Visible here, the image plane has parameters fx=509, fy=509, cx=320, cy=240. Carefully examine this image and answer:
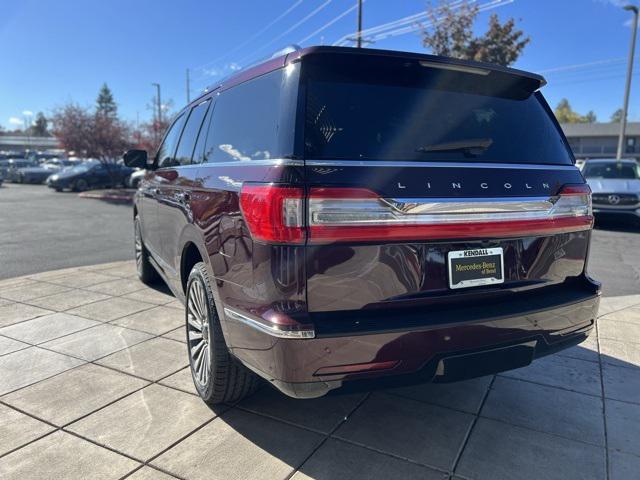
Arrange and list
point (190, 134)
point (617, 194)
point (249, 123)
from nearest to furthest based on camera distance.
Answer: point (249, 123), point (190, 134), point (617, 194)

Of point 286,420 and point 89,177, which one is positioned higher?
point 89,177

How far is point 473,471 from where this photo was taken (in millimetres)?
2484

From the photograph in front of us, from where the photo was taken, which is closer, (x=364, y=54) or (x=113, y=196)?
(x=364, y=54)

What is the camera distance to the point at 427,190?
2.30 meters

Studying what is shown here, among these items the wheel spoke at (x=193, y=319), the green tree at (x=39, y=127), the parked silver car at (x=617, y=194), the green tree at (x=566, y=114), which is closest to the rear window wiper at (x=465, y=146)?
the wheel spoke at (x=193, y=319)

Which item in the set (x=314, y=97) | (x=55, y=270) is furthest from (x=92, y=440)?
(x=55, y=270)

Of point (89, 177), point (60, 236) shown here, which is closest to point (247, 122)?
point (60, 236)

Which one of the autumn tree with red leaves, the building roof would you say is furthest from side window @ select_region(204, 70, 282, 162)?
the building roof

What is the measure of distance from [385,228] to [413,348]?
551 mm

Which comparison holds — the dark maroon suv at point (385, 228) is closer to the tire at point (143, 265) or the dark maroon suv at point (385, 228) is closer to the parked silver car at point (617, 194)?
the tire at point (143, 265)

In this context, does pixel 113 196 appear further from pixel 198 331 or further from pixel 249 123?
pixel 249 123

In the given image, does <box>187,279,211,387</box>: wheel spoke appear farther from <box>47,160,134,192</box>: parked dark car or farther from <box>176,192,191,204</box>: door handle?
<box>47,160,134,192</box>: parked dark car

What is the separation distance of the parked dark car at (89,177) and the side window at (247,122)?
22542 mm

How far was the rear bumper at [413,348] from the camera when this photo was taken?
2166 millimetres
